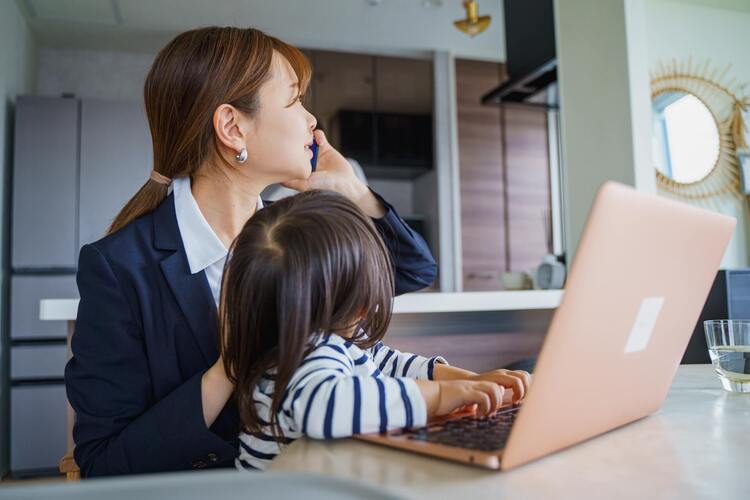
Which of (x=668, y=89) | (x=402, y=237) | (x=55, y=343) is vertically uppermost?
(x=668, y=89)

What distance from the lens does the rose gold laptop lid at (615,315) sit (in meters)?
0.44

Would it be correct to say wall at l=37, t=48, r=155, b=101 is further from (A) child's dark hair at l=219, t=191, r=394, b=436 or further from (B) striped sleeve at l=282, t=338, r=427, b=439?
(B) striped sleeve at l=282, t=338, r=427, b=439

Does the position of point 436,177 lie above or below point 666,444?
above

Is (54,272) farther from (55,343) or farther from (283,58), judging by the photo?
(283,58)

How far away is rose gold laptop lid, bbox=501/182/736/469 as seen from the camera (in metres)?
0.44

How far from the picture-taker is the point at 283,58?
3.37ft

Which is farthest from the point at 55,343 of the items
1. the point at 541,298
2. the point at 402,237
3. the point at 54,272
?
the point at 402,237

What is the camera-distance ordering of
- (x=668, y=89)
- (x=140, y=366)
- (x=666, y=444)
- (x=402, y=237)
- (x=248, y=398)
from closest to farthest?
(x=666, y=444) < (x=248, y=398) < (x=140, y=366) < (x=402, y=237) < (x=668, y=89)

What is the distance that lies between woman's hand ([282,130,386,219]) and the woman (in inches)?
5.4

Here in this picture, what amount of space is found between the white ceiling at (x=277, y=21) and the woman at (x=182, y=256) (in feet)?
10.8

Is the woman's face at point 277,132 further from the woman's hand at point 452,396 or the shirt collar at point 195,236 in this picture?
the woman's hand at point 452,396

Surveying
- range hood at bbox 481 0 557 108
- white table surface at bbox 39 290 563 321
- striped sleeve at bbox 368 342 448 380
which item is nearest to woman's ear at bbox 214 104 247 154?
striped sleeve at bbox 368 342 448 380

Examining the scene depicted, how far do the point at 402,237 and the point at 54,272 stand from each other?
9.75 feet

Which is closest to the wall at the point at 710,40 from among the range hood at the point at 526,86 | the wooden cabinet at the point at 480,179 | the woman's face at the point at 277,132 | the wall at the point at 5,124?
the range hood at the point at 526,86
